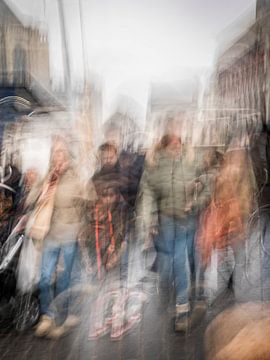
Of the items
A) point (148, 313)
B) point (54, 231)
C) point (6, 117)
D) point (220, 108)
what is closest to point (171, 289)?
point (148, 313)

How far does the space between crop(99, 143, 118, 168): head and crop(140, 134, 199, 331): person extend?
7.3 inches

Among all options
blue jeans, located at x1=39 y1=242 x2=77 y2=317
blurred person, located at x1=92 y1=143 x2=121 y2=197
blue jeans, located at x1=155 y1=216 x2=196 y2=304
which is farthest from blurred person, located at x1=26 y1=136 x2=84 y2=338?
blue jeans, located at x1=155 y1=216 x2=196 y2=304

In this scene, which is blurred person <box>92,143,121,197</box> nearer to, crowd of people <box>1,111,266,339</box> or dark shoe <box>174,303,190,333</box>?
crowd of people <box>1,111,266,339</box>

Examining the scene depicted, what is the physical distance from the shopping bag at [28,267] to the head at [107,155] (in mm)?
579

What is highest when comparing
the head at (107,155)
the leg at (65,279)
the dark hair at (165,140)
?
the dark hair at (165,140)

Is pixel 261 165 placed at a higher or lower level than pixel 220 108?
lower

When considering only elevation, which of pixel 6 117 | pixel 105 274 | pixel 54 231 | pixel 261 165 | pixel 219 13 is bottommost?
pixel 105 274

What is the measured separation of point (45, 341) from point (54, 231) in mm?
584

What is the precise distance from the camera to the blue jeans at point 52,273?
2635mm

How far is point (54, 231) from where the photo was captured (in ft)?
8.68

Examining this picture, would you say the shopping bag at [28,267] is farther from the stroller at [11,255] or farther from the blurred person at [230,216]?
the blurred person at [230,216]

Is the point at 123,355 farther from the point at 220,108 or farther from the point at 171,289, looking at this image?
the point at 220,108

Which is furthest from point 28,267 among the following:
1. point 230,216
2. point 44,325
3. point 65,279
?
point 230,216

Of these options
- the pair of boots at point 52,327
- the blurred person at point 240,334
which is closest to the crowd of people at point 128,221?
the pair of boots at point 52,327
